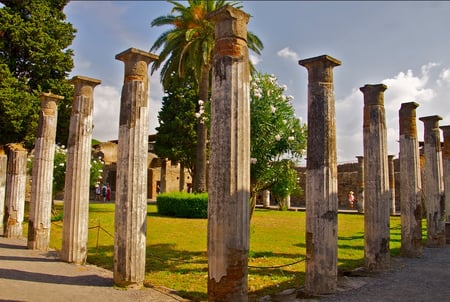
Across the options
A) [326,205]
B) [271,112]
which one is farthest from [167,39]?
[326,205]

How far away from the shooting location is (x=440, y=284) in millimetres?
7648

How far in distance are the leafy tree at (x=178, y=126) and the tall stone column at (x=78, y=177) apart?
17815mm

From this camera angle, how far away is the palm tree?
62.2ft

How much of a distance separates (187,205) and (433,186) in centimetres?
1121

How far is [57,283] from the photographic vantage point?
7.17 m

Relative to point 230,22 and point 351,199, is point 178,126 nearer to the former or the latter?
point 351,199

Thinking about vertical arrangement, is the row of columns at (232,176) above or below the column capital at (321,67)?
below

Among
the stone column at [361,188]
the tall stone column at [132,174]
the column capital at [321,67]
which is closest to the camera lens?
the tall stone column at [132,174]

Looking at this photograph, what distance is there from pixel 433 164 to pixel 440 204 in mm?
1330

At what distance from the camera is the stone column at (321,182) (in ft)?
22.2

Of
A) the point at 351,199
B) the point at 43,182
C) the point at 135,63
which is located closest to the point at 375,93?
the point at 135,63

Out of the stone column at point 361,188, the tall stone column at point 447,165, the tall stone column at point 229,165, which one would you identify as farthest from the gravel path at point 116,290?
the stone column at point 361,188

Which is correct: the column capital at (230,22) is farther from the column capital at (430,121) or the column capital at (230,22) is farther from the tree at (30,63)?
the tree at (30,63)

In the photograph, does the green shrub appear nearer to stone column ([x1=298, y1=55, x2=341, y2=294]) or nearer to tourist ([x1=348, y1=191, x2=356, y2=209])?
tourist ([x1=348, y1=191, x2=356, y2=209])
